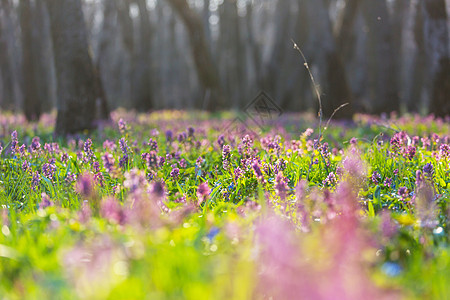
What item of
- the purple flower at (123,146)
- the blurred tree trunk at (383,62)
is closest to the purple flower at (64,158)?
the purple flower at (123,146)

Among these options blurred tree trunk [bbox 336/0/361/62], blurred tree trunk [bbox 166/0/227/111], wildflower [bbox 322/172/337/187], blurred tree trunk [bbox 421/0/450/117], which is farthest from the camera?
blurred tree trunk [bbox 166/0/227/111]

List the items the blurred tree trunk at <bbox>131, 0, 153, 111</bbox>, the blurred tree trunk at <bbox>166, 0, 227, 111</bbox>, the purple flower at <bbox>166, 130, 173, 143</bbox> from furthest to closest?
the blurred tree trunk at <bbox>131, 0, 153, 111</bbox>, the blurred tree trunk at <bbox>166, 0, 227, 111</bbox>, the purple flower at <bbox>166, 130, 173, 143</bbox>

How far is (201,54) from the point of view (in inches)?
637

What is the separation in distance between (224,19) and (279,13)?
545cm

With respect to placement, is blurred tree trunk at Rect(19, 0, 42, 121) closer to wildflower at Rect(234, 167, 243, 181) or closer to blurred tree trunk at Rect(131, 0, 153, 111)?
blurred tree trunk at Rect(131, 0, 153, 111)

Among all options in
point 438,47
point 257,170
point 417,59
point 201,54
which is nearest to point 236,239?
point 257,170

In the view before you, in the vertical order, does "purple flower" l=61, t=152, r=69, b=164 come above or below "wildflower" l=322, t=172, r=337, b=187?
above

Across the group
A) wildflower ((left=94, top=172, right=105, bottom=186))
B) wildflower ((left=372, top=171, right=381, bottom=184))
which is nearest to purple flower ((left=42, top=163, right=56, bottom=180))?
wildflower ((left=94, top=172, right=105, bottom=186))

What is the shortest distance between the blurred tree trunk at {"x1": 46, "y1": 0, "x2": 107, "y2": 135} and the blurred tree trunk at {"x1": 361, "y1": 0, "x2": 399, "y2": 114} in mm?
9712

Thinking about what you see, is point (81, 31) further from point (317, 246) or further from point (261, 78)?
point (261, 78)

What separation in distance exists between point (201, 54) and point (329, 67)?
5.40 meters

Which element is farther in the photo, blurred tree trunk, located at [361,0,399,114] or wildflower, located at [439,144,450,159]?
blurred tree trunk, located at [361,0,399,114]

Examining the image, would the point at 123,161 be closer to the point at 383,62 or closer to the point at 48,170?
the point at 48,170

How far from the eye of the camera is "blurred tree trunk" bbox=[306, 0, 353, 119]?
12305 millimetres
